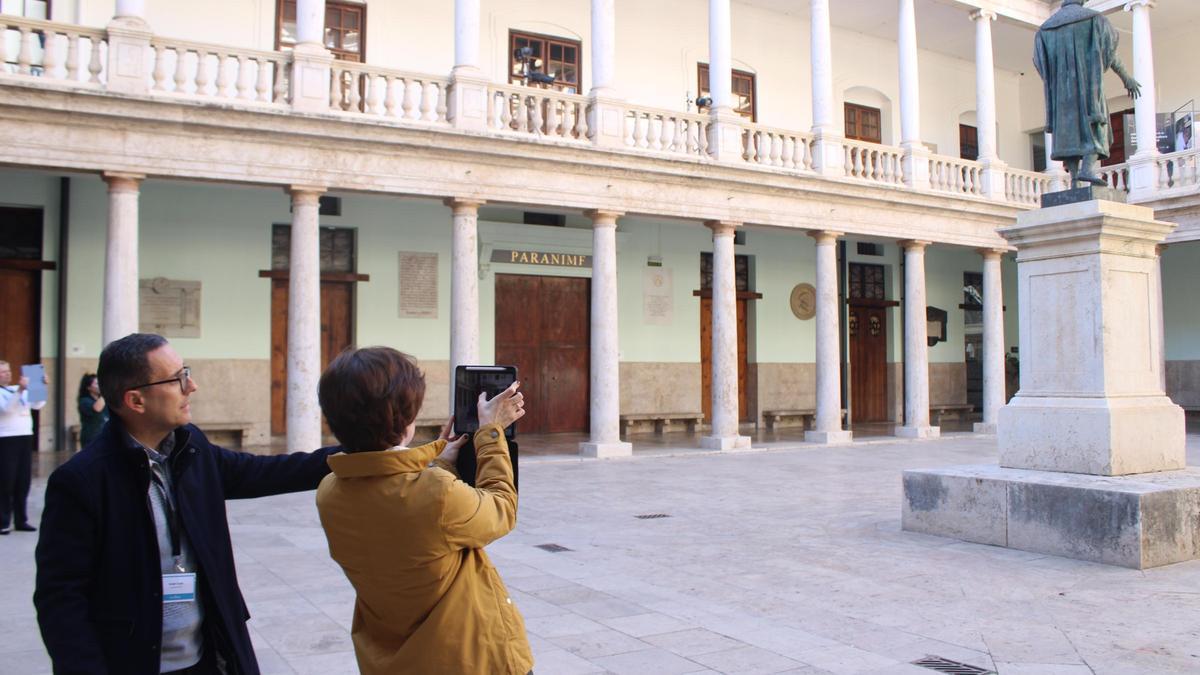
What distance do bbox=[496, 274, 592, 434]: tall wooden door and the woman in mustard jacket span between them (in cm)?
1553

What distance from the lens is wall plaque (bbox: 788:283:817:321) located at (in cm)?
2162

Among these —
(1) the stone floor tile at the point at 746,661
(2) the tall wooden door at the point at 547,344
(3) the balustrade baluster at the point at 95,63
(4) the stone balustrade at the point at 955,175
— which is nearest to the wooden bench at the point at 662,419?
(2) the tall wooden door at the point at 547,344

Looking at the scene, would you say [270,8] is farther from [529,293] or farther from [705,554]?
[705,554]

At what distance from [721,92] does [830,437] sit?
638 cm

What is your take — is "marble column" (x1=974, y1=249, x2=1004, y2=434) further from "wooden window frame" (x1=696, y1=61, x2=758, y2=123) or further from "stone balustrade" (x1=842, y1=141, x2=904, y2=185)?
"wooden window frame" (x1=696, y1=61, x2=758, y2=123)

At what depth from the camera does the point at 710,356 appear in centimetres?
2048

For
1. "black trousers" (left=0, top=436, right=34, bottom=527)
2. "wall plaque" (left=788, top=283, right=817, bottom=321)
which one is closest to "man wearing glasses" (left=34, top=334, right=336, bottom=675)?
"black trousers" (left=0, top=436, right=34, bottom=527)

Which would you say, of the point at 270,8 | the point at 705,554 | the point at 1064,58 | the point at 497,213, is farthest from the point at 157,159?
the point at 1064,58

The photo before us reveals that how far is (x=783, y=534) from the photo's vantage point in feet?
25.9

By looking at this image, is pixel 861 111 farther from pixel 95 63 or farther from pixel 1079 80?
pixel 95 63

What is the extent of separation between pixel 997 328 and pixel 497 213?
1042 cm

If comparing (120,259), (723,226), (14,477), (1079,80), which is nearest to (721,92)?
(723,226)

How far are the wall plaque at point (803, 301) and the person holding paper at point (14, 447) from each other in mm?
16355

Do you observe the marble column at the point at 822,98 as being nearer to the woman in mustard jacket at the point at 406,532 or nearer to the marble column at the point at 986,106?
the marble column at the point at 986,106
